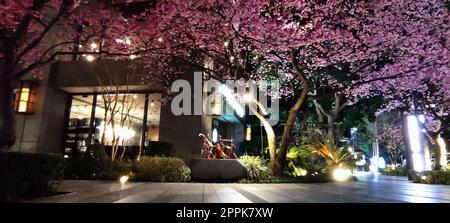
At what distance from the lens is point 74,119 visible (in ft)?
59.1

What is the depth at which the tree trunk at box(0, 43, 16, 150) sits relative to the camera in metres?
6.20

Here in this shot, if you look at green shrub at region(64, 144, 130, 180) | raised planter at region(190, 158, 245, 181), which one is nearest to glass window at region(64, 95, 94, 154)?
green shrub at region(64, 144, 130, 180)

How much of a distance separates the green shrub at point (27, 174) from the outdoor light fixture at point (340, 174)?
11.9 meters

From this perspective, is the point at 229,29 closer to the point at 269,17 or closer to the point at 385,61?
the point at 269,17

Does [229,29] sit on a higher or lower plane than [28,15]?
higher

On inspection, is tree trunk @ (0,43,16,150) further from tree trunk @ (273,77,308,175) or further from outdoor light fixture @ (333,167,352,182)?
outdoor light fixture @ (333,167,352,182)

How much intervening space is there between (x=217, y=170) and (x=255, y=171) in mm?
1554

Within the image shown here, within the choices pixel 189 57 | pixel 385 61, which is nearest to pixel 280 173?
pixel 189 57

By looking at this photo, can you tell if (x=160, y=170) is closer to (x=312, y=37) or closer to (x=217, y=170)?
(x=217, y=170)

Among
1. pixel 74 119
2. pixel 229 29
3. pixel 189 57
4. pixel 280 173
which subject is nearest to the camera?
pixel 229 29

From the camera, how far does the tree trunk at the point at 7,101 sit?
620 centimetres

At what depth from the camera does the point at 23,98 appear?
16000mm

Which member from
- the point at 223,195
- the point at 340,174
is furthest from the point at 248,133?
the point at 223,195
